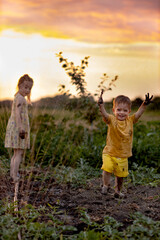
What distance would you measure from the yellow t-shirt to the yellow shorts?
0.06 meters

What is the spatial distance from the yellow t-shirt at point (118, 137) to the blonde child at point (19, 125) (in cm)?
→ 149

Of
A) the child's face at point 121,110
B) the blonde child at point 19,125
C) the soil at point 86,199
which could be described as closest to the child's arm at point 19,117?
the blonde child at point 19,125

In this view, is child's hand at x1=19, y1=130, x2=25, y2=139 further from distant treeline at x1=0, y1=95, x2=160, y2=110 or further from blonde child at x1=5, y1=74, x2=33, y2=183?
distant treeline at x1=0, y1=95, x2=160, y2=110

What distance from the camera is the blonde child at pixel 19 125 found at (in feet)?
16.7

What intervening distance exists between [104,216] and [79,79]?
3852mm

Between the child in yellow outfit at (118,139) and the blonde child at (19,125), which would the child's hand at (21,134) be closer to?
the blonde child at (19,125)

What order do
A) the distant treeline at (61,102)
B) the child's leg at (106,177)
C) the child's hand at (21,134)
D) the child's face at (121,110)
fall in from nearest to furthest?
the child's face at (121,110)
the child's leg at (106,177)
the child's hand at (21,134)
the distant treeline at (61,102)

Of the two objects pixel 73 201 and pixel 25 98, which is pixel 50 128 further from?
pixel 73 201

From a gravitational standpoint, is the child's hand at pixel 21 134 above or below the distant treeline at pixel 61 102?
below

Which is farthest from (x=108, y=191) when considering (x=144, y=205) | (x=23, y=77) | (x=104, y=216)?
(x=23, y=77)

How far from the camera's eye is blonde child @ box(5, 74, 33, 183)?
5090 mm

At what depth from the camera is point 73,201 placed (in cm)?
412

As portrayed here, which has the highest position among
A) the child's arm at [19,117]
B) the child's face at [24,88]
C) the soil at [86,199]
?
the child's face at [24,88]

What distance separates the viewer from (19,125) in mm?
5090
